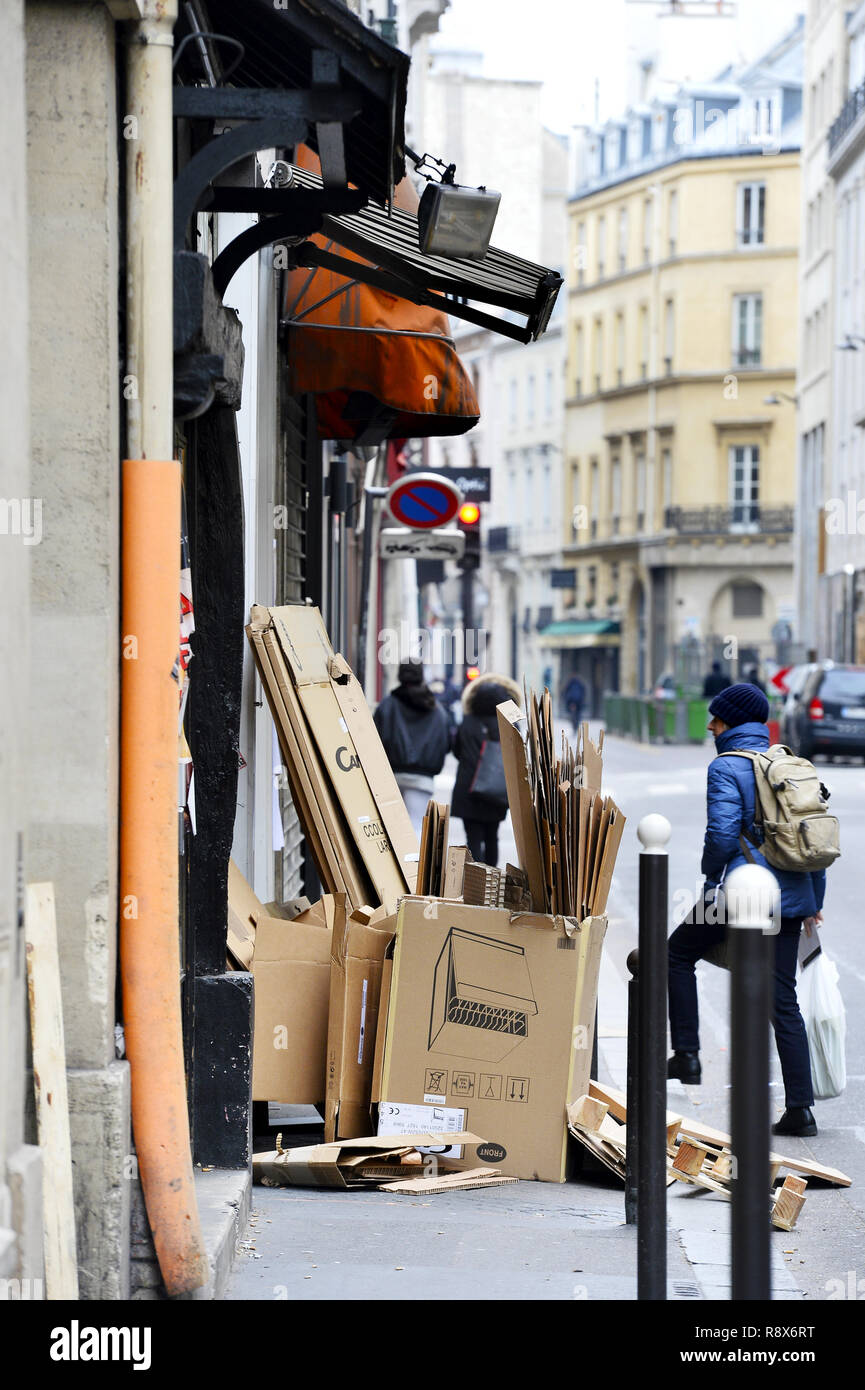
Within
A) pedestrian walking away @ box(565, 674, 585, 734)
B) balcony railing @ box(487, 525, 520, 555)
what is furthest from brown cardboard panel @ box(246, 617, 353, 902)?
balcony railing @ box(487, 525, 520, 555)

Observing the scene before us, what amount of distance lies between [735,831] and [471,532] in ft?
42.4

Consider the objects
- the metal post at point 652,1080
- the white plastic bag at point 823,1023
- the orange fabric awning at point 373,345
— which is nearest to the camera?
the metal post at point 652,1080

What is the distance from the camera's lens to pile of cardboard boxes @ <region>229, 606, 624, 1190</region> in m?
6.18

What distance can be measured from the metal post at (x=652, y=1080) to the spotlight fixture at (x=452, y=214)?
2163mm

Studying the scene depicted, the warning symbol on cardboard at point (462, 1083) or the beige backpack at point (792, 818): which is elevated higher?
the beige backpack at point (792, 818)

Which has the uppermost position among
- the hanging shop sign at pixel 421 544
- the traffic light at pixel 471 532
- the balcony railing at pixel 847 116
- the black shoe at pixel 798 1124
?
the balcony railing at pixel 847 116

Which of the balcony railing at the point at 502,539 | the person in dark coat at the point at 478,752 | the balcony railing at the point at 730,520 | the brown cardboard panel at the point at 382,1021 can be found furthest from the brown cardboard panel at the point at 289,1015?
the balcony railing at the point at 502,539

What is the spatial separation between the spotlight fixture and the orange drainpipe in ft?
5.30

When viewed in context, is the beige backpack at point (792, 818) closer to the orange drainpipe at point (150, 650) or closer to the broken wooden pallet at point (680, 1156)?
the broken wooden pallet at point (680, 1156)

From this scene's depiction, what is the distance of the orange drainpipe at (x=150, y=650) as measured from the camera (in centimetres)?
430

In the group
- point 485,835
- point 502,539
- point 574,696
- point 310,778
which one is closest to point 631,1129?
point 310,778

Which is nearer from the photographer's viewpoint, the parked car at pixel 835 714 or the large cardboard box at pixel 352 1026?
the large cardboard box at pixel 352 1026

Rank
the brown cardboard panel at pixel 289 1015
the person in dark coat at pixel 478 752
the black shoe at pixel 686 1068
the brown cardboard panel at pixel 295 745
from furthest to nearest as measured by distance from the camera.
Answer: the person in dark coat at pixel 478 752
the black shoe at pixel 686 1068
the brown cardboard panel at pixel 295 745
the brown cardboard panel at pixel 289 1015

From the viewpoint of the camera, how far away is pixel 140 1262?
438 centimetres
